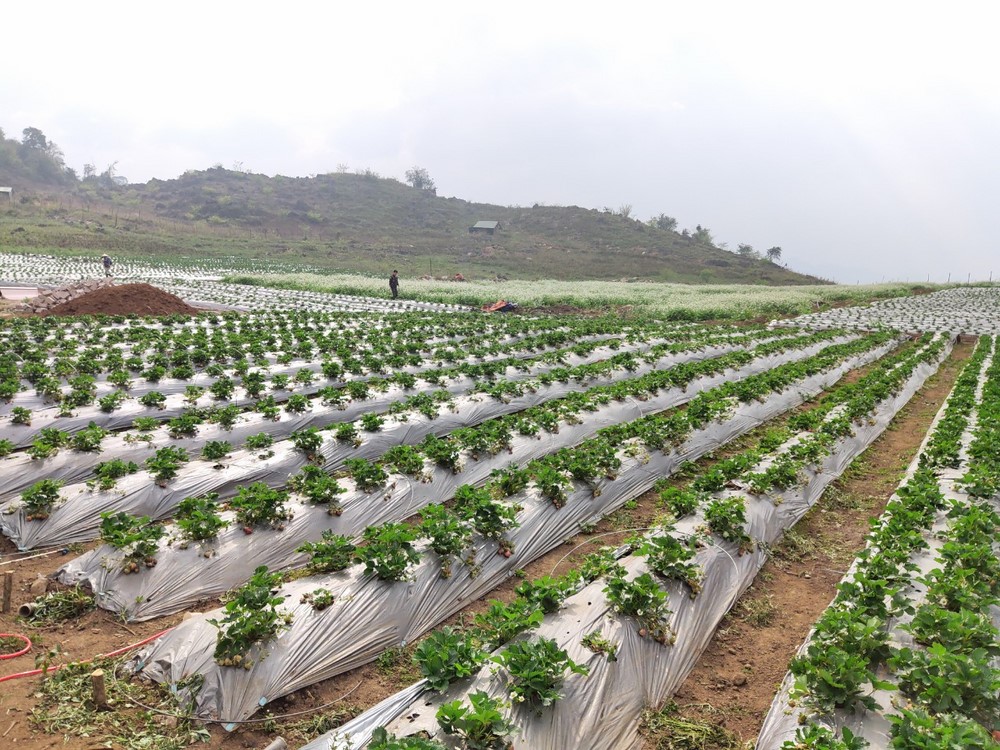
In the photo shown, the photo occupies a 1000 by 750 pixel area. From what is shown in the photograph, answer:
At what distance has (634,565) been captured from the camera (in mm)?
5520

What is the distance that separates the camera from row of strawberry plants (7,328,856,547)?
628 centimetres

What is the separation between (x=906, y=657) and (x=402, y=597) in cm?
373

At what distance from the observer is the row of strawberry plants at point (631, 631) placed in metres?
3.64

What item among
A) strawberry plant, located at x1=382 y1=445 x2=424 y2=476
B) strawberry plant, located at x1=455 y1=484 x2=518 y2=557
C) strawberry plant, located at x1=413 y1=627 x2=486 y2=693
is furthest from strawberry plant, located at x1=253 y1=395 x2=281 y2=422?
strawberry plant, located at x1=413 y1=627 x2=486 y2=693

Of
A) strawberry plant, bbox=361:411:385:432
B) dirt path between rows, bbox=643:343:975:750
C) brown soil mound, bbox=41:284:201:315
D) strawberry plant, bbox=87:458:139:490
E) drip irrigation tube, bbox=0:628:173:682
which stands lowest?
drip irrigation tube, bbox=0:628:173:682

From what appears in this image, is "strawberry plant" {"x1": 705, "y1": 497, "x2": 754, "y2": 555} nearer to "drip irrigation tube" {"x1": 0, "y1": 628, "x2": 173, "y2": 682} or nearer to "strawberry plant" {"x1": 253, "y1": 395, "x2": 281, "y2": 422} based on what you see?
"drip irrigation tube" {"x1": 0, "y1": 628, "x2": 173, "y2": 682}

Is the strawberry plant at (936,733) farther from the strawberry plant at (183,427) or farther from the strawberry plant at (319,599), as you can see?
the strawberry plant at (183,427)

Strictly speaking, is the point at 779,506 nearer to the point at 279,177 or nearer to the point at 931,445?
the point at 931,445

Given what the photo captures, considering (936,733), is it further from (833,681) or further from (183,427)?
(183,427)

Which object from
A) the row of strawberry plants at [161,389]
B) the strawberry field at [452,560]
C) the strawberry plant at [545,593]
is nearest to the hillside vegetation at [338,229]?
the row of strawberry plants at [161,389]

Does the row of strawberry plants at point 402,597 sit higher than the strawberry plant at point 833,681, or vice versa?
the strawberry plant at point 833,681

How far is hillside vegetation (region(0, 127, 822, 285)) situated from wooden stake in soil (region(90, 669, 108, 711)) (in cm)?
5584

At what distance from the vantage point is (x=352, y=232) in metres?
91.1

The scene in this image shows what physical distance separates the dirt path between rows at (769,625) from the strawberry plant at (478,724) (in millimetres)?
1289
